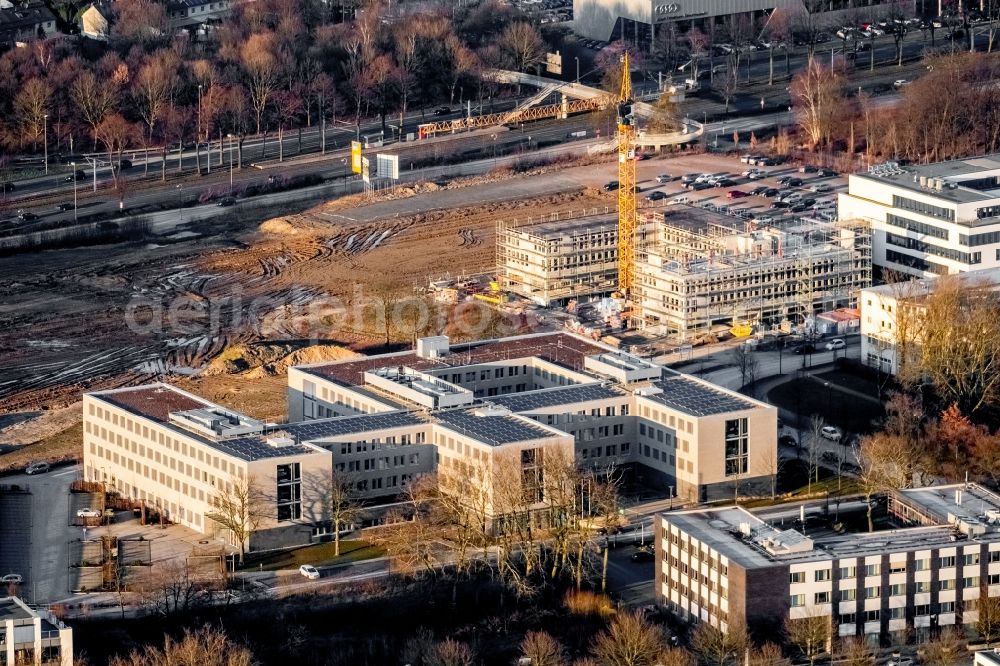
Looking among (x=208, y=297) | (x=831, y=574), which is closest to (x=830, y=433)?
(x=831, y=574)

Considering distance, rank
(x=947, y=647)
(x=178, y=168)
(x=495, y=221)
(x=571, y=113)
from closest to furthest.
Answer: (x=947, y=647) → (x=495, y=221) → (x=178, y=168) → (x=571, y=113)

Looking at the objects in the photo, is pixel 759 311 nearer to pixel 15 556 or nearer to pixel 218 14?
pixel 15 556

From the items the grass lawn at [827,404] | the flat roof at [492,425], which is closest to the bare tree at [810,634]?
the flat roof at [492,425]

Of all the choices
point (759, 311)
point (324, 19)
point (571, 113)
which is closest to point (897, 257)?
point (759, 311)

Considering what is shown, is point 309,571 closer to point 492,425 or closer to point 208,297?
point 492,425

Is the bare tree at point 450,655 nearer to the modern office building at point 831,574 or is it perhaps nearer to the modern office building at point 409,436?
the modern office building at point 831,574

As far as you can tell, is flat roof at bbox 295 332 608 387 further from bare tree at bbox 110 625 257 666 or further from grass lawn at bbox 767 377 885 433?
bare tree at bbox 110 625 257 666

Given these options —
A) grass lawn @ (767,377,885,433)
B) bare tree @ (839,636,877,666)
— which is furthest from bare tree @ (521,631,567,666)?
grass lawn @ (767,377,885,433)
